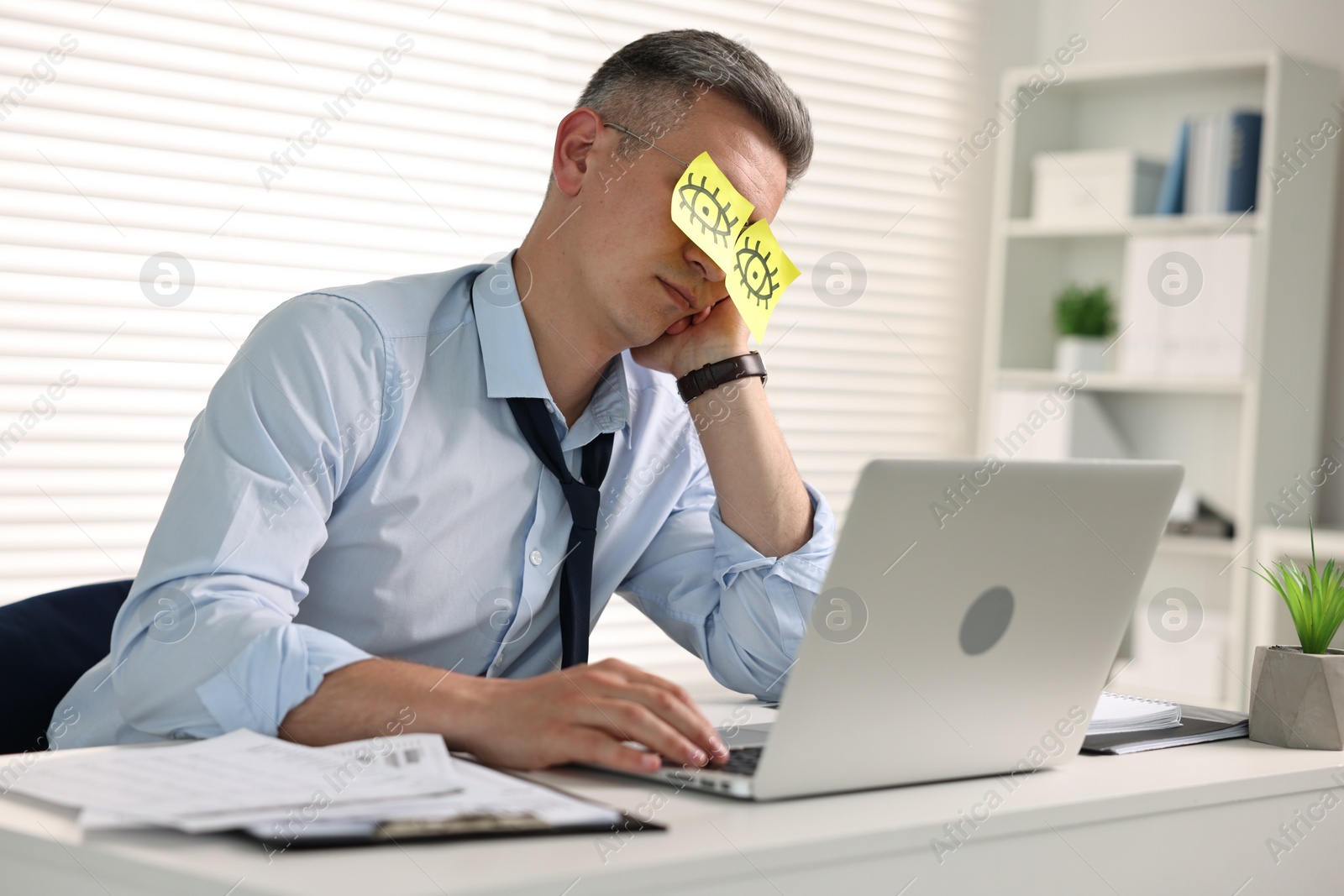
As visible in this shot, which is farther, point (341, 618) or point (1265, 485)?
point (1265, 485)

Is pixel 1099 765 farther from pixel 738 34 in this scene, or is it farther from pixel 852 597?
pixel 738 34

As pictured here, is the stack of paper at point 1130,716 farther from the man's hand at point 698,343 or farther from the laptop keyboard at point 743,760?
the man's hand at point 698,343

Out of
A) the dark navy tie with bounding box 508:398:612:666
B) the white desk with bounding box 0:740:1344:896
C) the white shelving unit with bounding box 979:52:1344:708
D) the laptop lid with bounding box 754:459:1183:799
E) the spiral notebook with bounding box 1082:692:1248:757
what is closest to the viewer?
the white desk with bounding box 0:740:1344:896

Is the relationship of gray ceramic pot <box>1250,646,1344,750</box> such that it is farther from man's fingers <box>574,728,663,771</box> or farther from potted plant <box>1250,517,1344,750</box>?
man's fingers <box>574,728,663,771</box>

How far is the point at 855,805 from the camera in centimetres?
92

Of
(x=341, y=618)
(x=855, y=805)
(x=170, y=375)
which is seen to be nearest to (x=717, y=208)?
(x=341, y=618)

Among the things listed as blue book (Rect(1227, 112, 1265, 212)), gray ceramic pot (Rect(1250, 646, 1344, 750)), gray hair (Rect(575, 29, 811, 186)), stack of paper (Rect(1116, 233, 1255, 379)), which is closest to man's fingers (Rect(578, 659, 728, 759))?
gray ceramic pot (Rect(1250, 646, 1344, 750))

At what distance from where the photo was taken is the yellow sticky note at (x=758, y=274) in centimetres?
141

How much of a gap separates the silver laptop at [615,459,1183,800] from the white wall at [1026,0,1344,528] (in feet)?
9.20

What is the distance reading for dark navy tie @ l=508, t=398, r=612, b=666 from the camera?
1.47 meters

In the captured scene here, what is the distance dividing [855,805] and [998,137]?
136 inches

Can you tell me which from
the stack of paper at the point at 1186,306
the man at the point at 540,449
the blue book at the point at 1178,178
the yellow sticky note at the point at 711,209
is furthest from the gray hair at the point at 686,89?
the blue book at the point at 1178,178

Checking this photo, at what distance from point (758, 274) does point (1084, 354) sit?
8.64 feet

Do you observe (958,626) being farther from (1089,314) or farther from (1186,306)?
(1089,314)
